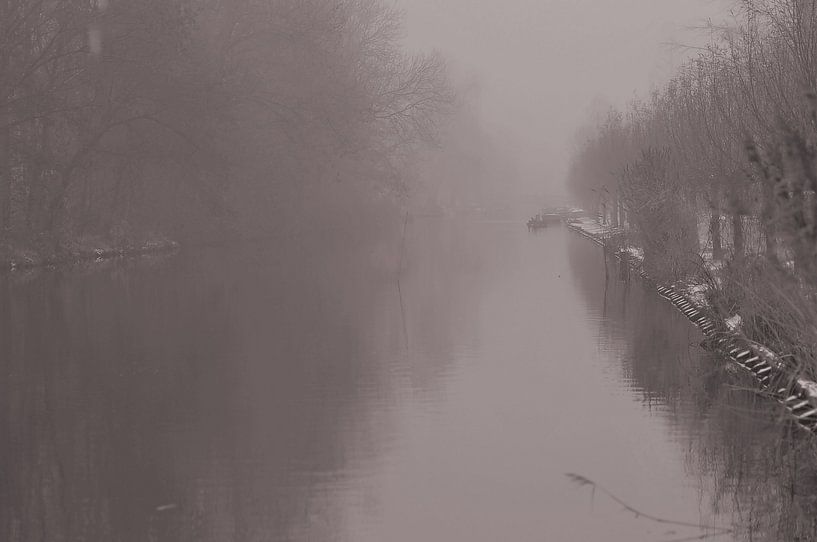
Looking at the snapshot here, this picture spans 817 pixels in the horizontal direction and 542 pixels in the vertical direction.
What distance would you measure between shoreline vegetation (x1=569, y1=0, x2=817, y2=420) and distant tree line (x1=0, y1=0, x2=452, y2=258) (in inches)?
632

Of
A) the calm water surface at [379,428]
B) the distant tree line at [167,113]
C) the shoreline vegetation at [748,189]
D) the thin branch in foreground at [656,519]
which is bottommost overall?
the thin branch in foreground at [656,519]

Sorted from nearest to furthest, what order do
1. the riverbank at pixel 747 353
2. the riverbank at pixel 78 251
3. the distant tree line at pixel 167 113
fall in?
the riverbank at pixel 747 353
the riverbank at pixel 78 251
the distant tree line at pixel 167 113

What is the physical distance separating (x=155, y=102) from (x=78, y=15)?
15.1 ft

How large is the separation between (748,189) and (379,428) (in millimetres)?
10172

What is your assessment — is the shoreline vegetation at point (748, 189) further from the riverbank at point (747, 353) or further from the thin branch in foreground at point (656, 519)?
the thin branch in foreground at point (656, 519)

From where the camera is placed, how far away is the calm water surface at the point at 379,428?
884 cm

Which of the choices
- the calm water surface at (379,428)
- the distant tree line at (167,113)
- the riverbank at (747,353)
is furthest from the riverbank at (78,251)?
the riverbank at (747,353)

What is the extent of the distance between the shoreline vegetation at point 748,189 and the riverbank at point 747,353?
0.10 meters

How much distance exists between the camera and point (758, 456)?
10.7 metres

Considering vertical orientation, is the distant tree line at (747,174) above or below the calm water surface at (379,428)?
above

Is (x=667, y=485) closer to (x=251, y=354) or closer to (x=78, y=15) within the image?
(x=251, y=354)

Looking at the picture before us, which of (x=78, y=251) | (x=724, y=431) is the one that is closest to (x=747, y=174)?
(x=724, y=431)

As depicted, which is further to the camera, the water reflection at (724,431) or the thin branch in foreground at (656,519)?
the water reflection at (724,431)

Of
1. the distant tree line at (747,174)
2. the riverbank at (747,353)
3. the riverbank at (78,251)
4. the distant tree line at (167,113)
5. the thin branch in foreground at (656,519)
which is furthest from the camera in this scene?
the distant tree line at (167,113)
